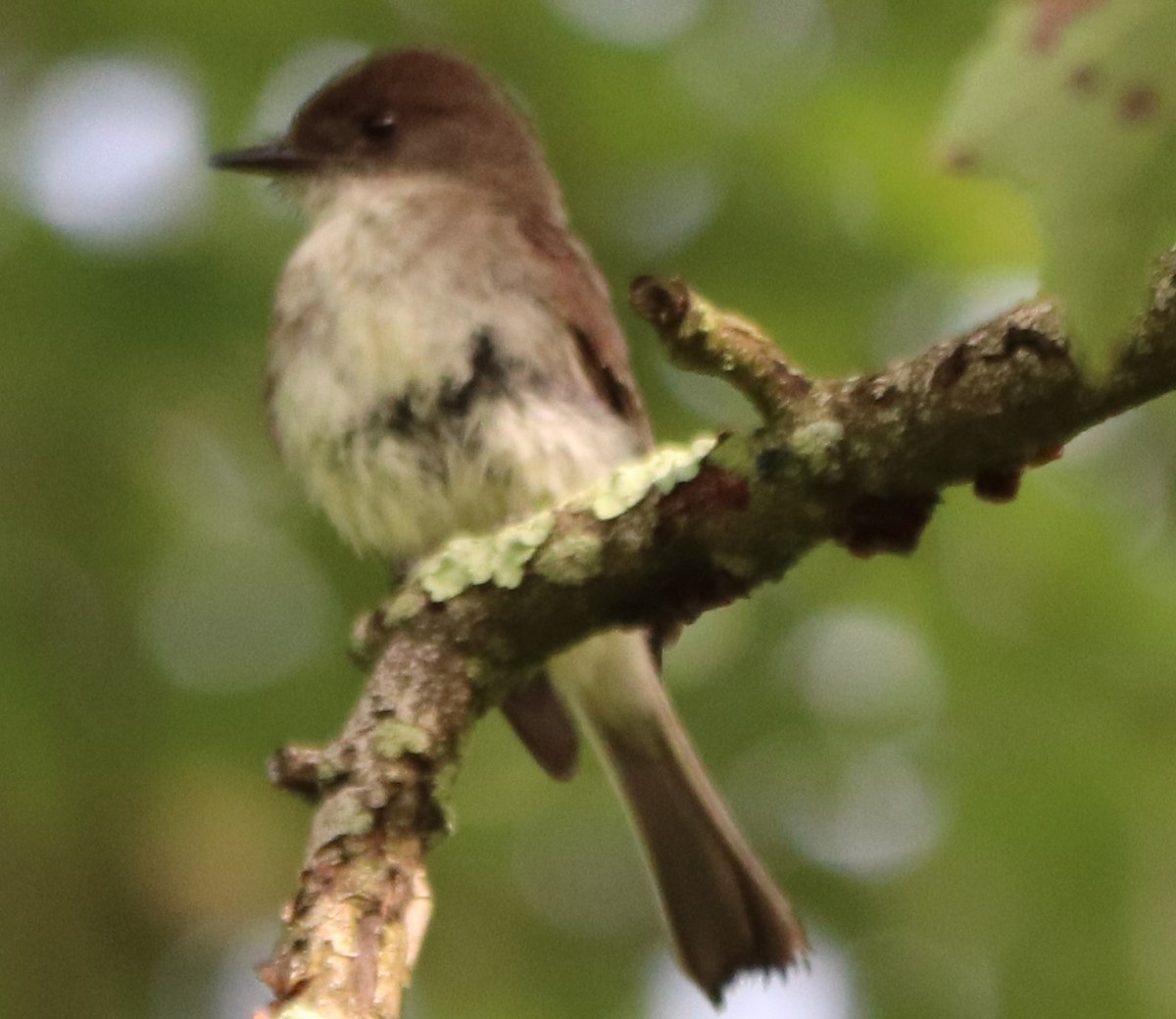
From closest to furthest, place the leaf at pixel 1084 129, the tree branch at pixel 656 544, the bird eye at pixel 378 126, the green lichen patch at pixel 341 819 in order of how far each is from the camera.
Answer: the leaf at pixel 1084 129 < the tree branch at pixel 656 544 < the green lichen patch at pixel 341 819 < the bird eye at pixel 378 126

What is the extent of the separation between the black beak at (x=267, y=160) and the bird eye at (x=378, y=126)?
0.20 m

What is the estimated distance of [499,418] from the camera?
3039 mm

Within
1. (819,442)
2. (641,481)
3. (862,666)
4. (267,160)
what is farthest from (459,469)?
(819,442)

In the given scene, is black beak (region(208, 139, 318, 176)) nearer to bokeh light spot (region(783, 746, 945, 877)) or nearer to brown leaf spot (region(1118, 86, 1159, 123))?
bokeh light spot (region(783, 746, 945, 877))

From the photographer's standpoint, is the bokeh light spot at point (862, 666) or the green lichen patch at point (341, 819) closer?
the green lichen patch at point (341, 819)

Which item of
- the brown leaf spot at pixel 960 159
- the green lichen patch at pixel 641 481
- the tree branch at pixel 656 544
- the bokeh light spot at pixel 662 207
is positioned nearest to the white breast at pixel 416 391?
the bokeh light spot at pixel 662 207

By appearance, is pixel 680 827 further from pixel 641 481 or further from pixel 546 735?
pixel 641 481

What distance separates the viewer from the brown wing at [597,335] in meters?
3.27

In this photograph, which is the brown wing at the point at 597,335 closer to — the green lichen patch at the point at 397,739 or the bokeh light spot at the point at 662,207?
the bokeh light spot at the point at 662,207

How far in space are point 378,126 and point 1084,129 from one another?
11.6 ft

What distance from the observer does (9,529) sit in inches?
128

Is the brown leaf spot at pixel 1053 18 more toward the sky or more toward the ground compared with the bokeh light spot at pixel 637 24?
more toward the ground

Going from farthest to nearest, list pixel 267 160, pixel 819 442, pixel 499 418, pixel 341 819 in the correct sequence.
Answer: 1. pixel 267 160
2. pixel 499 418
3. pixel 341 819
4. pixel 819 442

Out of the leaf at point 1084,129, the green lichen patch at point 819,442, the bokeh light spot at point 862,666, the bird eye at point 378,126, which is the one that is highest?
the bird eye at point 378,126
